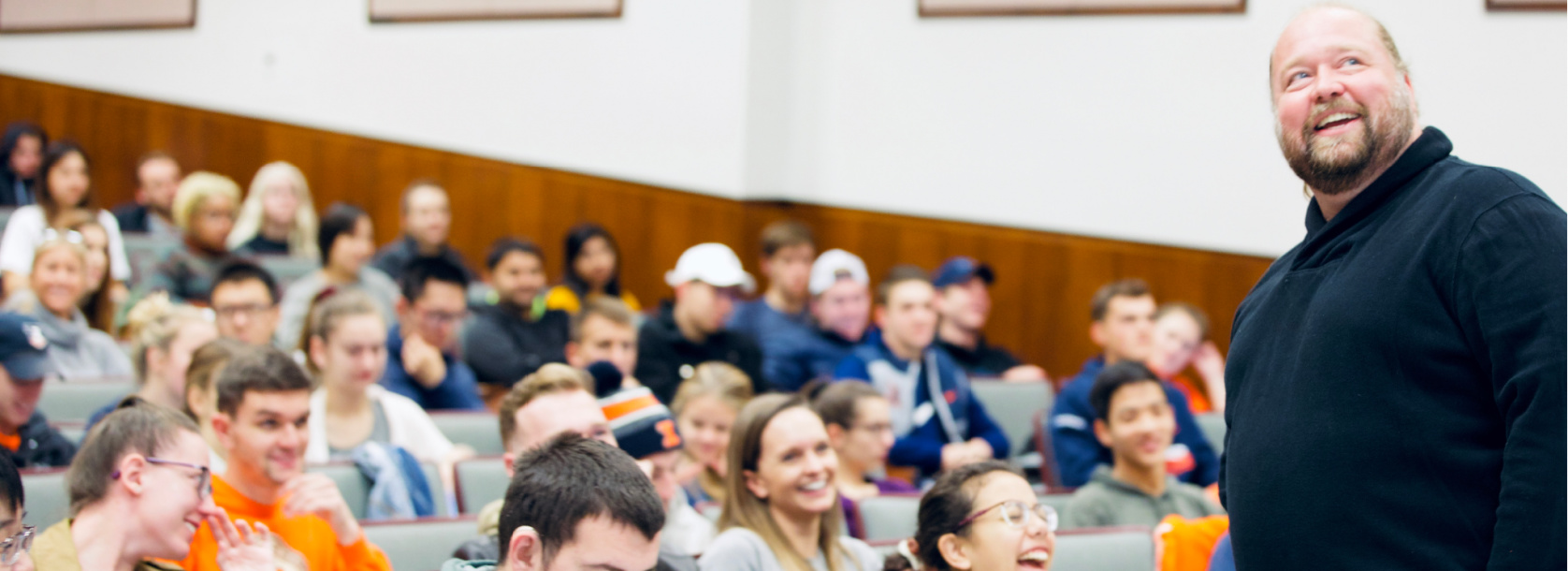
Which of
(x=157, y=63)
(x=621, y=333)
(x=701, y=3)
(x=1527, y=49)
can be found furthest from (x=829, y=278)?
(x=157, y=63)

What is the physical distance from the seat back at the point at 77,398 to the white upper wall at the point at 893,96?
282cm

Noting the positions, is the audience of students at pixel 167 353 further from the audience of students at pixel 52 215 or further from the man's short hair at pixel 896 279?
the man's short hair at pixel 896 279

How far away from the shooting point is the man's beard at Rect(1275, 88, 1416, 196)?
1.27m

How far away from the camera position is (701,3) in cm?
557

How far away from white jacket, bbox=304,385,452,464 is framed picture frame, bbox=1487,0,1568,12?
11.0 ft

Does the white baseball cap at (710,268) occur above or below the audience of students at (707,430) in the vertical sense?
above

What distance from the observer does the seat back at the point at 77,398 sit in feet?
10.4

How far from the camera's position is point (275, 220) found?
5.32 m

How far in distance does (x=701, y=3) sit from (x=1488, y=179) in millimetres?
4610

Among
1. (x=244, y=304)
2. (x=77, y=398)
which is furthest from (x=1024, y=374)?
(x=77, y=398)

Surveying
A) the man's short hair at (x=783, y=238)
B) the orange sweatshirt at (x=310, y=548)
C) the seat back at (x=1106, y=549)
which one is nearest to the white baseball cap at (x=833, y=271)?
the man's short hair at (x=783, y=238)

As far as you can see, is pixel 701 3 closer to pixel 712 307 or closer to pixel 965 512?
pixel 712 307

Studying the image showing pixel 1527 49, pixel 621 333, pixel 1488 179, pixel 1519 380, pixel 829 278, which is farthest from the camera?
pixel 829 278

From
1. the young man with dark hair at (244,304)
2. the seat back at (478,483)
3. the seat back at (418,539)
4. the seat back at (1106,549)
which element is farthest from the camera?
the young man with dark hair at (244,304)
